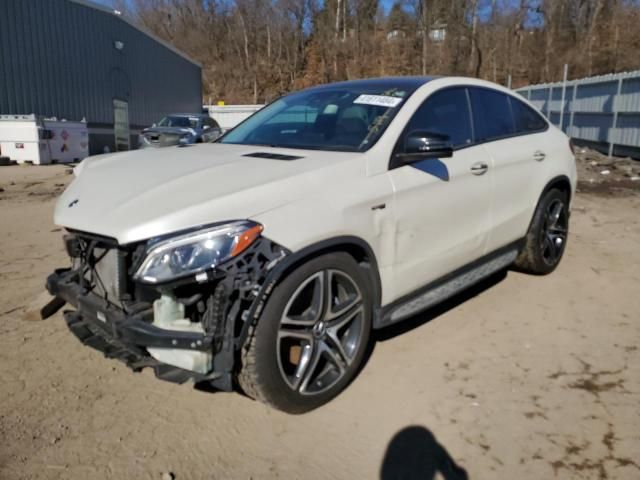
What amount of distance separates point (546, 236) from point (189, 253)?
3582mm

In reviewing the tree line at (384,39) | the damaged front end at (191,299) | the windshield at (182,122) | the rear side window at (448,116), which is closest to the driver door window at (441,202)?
the rear side window at (448,116)

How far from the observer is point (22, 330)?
366 centimetres

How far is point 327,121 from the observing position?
3.52 m

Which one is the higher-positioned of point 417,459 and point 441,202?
point 441,202

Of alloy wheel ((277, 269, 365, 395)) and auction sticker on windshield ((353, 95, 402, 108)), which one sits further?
auction sticker on windshield ((353, 95, 402, 108))

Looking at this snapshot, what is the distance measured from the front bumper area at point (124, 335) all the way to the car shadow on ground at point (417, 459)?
0.90m

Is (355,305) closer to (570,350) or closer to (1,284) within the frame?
(570,350)

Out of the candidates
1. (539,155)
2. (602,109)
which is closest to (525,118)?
(539,155)

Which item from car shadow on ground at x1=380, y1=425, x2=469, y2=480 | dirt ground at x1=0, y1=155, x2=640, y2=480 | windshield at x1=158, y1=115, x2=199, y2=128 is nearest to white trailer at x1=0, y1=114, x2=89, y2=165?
windshield at x1=158, y1=115, x2=199, y2=128

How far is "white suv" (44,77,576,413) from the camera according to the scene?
7.61 feet

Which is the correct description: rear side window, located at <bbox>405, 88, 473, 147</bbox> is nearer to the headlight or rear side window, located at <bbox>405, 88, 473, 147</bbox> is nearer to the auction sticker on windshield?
the auction sticker on windshield

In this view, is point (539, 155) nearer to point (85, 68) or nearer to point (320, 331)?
point (320, 331)

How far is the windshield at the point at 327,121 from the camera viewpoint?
127 inches

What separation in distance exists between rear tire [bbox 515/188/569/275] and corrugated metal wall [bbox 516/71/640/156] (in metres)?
10.1
